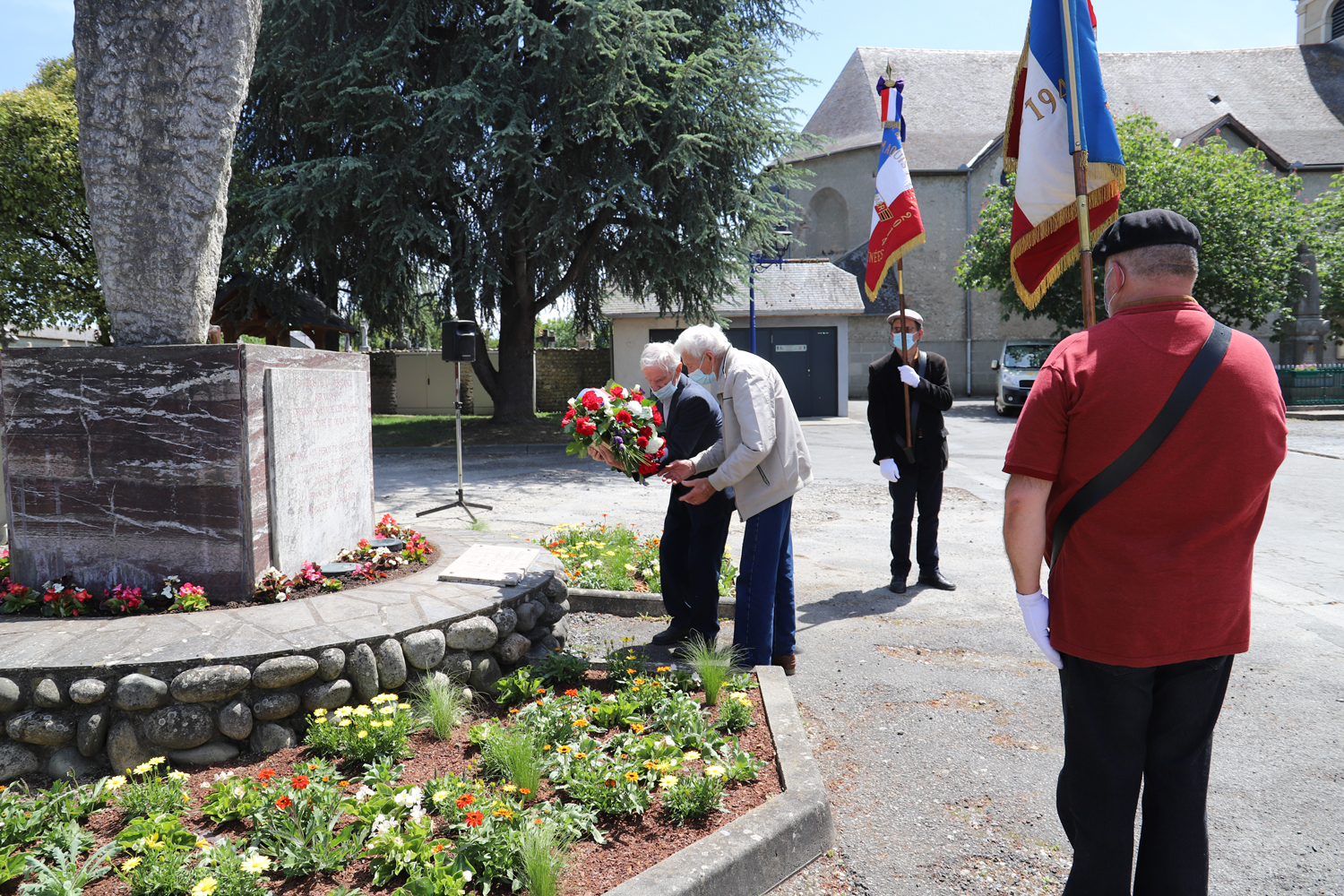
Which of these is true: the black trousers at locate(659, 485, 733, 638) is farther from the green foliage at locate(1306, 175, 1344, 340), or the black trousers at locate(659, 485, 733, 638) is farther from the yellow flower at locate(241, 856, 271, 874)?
the green foliage at locate(1306, 175, 1344, 340)

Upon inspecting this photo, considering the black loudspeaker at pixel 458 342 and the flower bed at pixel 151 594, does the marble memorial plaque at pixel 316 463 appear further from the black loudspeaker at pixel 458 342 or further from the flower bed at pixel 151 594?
the black loudspeaker at pixel 458 342

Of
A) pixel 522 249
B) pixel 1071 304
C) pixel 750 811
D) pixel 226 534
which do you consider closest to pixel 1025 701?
pixel 750 811

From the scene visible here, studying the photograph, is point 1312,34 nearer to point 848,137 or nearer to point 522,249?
point 848,137

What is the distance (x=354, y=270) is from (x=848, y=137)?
26819mm

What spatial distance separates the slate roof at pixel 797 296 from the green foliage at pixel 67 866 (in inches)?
858

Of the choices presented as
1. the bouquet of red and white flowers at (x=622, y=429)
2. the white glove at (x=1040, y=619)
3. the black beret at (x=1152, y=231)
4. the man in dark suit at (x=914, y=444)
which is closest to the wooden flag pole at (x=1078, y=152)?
the black beret at (x=1152, y=231)

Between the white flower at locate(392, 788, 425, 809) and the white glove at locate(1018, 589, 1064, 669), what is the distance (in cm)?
207

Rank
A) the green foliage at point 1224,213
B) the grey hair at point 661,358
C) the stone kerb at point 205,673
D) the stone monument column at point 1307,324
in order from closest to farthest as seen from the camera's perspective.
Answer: the stone kerb at point 205,673, the grey hair at point 661,358, the green foliage at point 1224,213, the stone monument column at point 1307,324

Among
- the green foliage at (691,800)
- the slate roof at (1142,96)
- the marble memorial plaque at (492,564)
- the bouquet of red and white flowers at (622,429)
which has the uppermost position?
the slate roof at (1142,96)

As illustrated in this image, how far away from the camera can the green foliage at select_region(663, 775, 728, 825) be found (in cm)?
286

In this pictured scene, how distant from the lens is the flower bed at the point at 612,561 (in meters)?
6.06

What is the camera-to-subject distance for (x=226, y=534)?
4.09 metres

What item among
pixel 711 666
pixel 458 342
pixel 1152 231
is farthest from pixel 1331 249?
pixel 1152 231

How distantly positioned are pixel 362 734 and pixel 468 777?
460 millimetres
